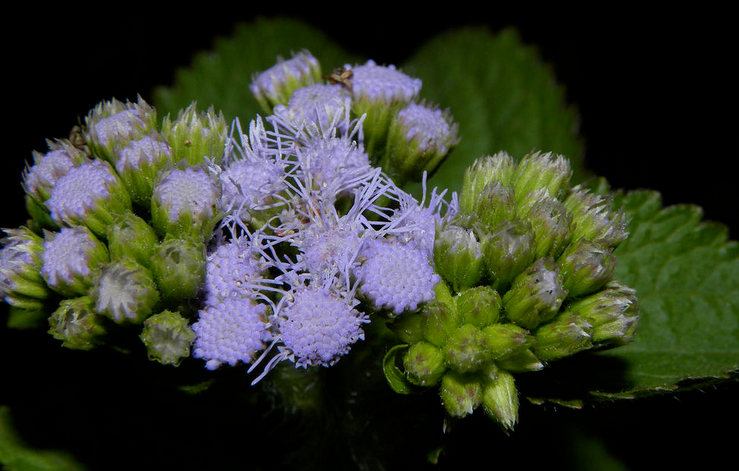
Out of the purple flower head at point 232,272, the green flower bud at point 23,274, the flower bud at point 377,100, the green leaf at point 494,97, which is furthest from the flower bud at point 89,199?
the green leaf at point 494,97

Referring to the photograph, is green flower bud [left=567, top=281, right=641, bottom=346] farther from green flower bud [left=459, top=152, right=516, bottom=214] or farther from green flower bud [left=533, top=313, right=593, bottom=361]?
green flower bud [left=459, top=152, right=516, bottom=214]

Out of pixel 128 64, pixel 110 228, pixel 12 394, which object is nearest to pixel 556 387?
pixel 110 228

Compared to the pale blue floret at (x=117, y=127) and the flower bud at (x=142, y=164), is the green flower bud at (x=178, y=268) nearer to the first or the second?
the flower bud at (x=142, y=164)

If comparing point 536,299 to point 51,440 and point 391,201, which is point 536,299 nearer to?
point 391,201

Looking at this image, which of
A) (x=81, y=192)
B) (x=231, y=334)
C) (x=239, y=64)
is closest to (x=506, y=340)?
(x=231, y=334)

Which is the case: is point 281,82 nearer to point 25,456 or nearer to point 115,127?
point 115,127

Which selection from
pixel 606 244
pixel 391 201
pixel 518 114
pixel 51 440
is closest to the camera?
pixel 606 244
